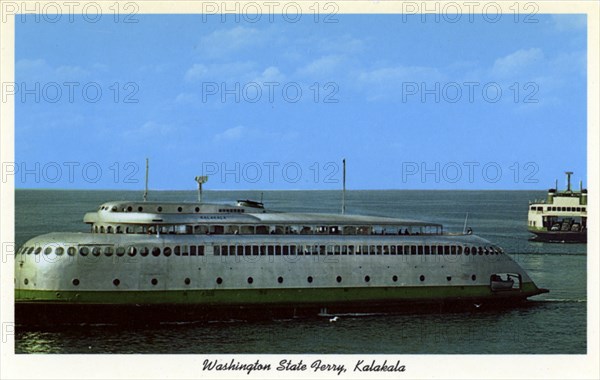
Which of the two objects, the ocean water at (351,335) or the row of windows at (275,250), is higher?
the row of windows at (275,250)

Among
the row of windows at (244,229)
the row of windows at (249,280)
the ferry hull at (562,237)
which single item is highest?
the row of windows at (244,229)

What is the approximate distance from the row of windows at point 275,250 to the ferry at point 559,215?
139 feet

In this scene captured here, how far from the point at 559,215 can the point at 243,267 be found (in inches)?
2166

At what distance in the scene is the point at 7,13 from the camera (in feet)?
90.0

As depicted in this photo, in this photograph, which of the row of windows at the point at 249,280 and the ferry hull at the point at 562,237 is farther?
the ferry hull at the point at 562,237

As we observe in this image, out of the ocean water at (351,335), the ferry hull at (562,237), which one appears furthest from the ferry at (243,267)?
the ferry hull at (562,237)

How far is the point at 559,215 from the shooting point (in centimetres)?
8088

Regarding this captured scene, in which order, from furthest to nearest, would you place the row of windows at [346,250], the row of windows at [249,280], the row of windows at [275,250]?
the row of windows at [346,250] < the row of windows at [275,250] < the row of windows at [249,280]

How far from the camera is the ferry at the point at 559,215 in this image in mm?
78812

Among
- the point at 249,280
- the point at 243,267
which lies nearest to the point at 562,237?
the point at 249,280

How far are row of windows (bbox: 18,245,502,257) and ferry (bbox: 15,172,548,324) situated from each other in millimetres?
53

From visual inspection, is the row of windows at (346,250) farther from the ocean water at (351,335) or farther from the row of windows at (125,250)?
the ocean water at (351,335)

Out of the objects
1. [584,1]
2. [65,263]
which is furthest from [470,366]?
[65,263]

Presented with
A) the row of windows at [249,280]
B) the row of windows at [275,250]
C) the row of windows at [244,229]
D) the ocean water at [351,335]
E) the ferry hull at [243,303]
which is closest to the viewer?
the ocean water at [351,335]
